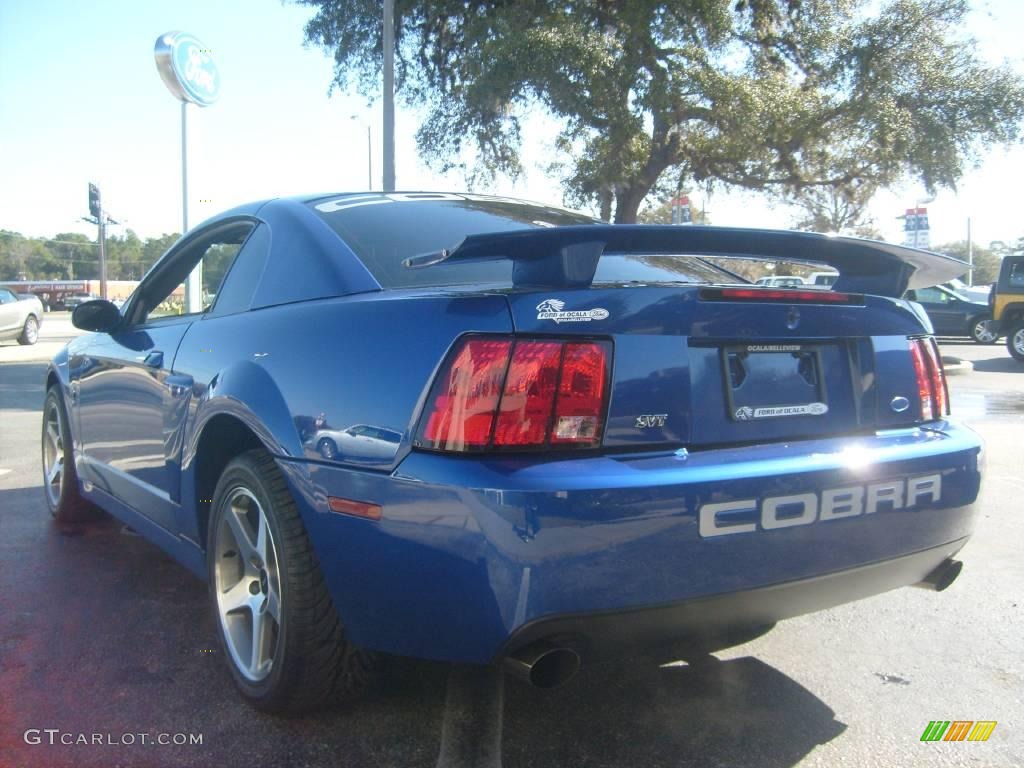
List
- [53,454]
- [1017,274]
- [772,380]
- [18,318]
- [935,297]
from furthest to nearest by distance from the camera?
[935,297] < [18,318] < [1017,274] < [53,454] < [772,380]

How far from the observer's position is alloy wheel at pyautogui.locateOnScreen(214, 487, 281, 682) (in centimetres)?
260

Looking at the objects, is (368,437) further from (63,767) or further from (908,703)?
(908,703)

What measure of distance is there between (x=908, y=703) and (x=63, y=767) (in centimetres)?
241

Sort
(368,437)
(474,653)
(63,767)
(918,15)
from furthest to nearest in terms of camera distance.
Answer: (918,15) < (63,767) < (368,437) < (474,653)

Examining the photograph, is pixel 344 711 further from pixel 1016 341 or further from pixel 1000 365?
pixel 1016 341

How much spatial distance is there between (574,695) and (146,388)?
1.97 metres

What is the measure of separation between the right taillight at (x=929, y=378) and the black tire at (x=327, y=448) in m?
1.74

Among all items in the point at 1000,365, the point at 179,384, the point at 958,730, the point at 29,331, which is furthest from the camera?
the point at 29,331

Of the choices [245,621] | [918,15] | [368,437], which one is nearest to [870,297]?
[368,437]

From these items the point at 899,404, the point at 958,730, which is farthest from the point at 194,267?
the point at 958,730

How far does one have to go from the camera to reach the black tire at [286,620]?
2412mm

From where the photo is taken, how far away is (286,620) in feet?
8.00

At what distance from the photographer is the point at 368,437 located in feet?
7.31

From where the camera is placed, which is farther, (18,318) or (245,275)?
(18,318)
